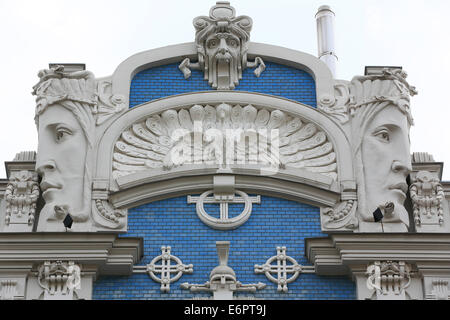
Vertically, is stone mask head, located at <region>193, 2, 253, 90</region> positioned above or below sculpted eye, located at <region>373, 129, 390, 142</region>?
above

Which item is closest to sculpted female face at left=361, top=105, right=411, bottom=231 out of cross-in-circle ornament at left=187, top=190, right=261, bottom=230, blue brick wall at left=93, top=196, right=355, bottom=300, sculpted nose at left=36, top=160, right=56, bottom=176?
blue brick wall at left=93, top=196, right=355, bottom=300

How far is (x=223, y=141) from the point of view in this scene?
1623 cm

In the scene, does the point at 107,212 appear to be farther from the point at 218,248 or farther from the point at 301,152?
the point at 301,152

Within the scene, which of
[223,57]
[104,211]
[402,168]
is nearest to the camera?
[104,211]

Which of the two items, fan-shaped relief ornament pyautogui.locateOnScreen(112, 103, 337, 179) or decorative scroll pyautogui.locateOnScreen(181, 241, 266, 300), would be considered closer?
decorative scroll pyautogui.locateOnScreen(181, 241, 266, 300)

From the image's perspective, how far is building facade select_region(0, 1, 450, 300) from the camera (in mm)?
14922

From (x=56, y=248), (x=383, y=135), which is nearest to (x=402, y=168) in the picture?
(x=383, y=135)

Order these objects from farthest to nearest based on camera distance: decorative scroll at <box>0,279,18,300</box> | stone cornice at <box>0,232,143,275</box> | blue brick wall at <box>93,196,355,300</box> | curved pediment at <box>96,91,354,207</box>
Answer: curved pediment at <box>96,91,354,207</box>, blue brick wall at <box>93,196,355,300</box>, stone cornice at <box>0,232,143,275</box>, decorative scroll at <box>0,279,18,300</box>

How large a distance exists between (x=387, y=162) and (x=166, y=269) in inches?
123

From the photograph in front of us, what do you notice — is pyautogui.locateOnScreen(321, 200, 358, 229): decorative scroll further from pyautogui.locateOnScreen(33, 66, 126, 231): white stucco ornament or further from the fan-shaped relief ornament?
pyautogui.locateOnScreen(33, 66, 126, 231): white stucco ornament

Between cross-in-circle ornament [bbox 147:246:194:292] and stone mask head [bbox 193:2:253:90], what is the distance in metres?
2.77

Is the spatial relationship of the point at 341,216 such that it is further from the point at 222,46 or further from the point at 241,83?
the point at 222,46

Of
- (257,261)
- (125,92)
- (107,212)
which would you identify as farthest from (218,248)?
(125,92)
